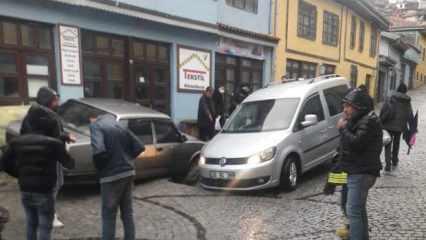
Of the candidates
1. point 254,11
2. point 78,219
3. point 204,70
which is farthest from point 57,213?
point 254,11

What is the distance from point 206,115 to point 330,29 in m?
14.0

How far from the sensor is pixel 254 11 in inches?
644

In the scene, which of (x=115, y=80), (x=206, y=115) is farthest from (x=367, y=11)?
(x=115, y=80)

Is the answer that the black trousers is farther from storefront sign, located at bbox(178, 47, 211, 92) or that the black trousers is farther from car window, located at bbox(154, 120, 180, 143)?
storefront sign, located at bbox(178, 47, 211, 92)

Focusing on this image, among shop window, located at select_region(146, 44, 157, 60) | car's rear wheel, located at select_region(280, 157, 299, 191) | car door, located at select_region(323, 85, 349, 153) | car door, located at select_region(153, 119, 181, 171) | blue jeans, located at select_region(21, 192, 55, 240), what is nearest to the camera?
blue jeans, located at select_region(21, 192, 55, 240)

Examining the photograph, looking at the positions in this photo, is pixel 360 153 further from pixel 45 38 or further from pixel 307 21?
pixel 307 21

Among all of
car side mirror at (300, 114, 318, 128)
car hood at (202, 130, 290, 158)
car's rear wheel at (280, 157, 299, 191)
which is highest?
car side mirror at (300, 114, 318, 128)

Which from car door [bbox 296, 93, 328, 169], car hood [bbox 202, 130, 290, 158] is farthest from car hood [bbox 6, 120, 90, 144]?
car door [bbox 296, 93, 328, 169]

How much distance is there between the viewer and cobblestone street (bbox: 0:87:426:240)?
5422mm

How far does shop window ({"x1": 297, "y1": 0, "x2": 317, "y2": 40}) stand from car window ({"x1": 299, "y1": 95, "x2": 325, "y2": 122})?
11333 mm

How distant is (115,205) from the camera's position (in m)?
4.56

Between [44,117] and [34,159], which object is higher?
[44,117]

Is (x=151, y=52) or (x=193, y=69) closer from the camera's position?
(x=151, y=52)

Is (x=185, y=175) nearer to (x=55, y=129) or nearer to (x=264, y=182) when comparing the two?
(x=264, y=182)
